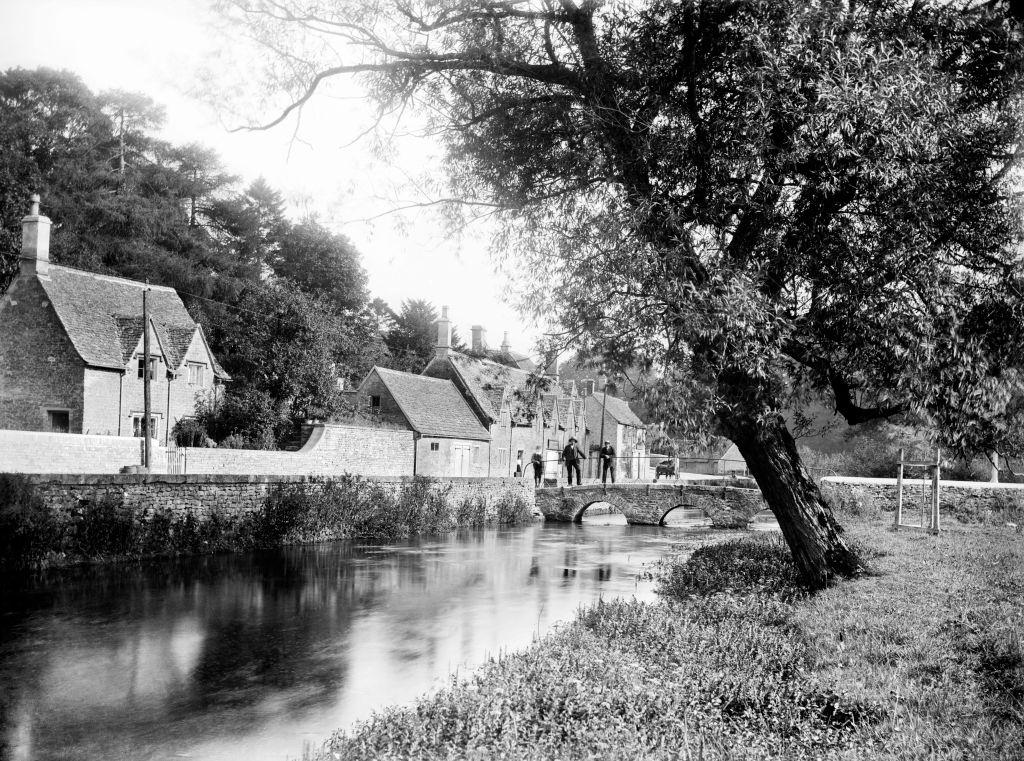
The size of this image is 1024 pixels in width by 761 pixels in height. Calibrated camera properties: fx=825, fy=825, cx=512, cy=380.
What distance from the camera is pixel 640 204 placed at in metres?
10.6

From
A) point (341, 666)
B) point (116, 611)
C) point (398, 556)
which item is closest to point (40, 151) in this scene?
point (398, 556)

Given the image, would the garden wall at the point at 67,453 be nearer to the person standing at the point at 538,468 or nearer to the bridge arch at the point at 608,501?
the person standing at the point at 538,468

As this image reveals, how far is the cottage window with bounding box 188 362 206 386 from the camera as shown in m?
38.6

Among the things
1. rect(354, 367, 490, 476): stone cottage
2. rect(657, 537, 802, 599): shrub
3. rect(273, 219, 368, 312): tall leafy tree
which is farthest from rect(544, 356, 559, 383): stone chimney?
rect(273, 219, 368, 312): tall leafy tree

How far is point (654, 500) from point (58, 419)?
82.6 feet

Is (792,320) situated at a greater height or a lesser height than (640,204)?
lesser

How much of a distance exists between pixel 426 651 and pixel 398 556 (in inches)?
458

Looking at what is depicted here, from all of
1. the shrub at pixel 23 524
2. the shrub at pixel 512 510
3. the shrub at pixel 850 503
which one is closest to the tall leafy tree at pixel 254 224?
the shrub at pixel 512 510

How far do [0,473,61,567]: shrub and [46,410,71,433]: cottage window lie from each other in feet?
49.2

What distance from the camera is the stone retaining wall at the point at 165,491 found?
19531 millimetres

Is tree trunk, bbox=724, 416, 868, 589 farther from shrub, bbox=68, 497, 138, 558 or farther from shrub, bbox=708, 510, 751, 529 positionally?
shrub, bbox=708, 510, 751, 529

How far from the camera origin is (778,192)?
1070cm

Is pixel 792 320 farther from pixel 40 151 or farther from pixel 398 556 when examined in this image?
pixel 40 151

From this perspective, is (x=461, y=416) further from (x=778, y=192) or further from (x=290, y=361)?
(x=778, y=192)
